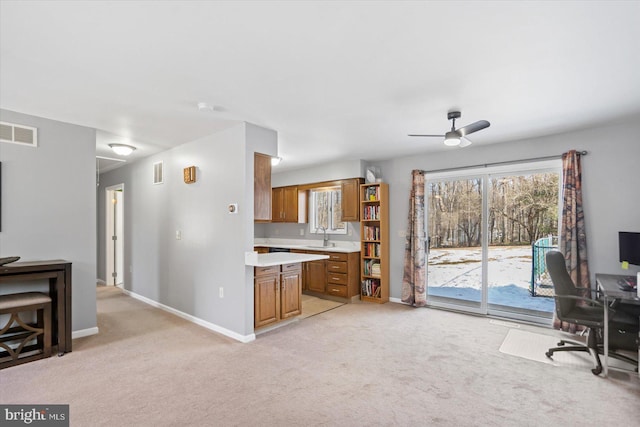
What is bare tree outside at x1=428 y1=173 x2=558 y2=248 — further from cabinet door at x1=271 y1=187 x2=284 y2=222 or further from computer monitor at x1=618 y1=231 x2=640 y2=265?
cabinet door at x1=271 y1=187 x2=284 y2=222

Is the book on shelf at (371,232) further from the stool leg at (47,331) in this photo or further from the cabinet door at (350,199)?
the stool leg at (47,331)

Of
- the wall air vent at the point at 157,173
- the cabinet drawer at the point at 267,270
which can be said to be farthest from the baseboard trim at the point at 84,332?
the wall air vent at the point at 157,173

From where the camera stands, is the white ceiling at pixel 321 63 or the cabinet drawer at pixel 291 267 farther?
the cabinet drawer at pixel 291 267

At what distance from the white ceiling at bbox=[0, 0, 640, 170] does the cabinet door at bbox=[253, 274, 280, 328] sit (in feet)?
6.16

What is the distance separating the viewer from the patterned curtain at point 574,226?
3.76 m

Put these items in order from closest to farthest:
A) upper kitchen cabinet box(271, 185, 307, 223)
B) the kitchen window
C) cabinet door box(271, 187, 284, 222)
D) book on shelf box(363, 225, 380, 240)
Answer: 1. book on shelf box(363, 225, 380, 240)
2. the kitchen window
3. upper kitchen cabinet box(271, 185, 307, 223)
4. cabinet door box(271, 187, 284, 222)

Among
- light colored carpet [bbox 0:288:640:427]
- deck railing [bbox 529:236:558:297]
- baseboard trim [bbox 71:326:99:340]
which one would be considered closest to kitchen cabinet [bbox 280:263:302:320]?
light colored carpet [bbox 0:288:640:427]

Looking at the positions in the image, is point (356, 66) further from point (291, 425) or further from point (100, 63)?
point (291, 425)

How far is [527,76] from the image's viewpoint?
96.5 inches

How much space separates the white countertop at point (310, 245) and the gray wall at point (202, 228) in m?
2.26

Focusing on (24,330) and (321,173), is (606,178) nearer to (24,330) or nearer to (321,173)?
(321,173)

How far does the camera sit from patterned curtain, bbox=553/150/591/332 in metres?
3.76

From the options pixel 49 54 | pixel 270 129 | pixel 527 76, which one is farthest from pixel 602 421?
pixel 49 54

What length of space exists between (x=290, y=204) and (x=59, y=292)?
4264mm
